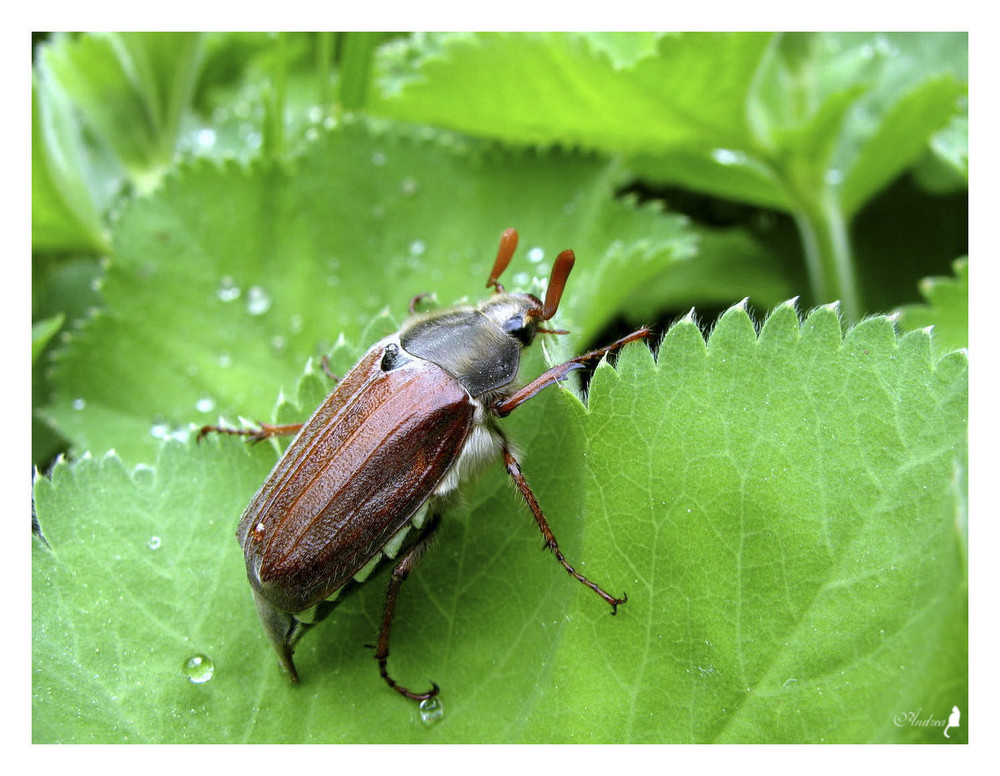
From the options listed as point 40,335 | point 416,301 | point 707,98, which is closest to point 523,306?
point 416,301

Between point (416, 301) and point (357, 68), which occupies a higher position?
point (357, 68)

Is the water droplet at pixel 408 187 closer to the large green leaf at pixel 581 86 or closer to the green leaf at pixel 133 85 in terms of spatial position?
the large green leaf at pixel 581 86

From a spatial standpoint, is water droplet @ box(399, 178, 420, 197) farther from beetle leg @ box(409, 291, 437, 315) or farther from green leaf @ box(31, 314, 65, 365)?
green leaf @ box(31, 314, 65, 365)

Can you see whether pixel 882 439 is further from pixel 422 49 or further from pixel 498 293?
pixel 422 49

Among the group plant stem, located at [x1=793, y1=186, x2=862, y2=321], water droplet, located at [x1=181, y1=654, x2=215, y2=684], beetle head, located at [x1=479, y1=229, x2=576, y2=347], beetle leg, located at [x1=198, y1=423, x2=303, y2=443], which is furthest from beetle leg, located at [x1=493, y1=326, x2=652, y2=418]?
plant stem, located at [x1=793, y1=186, x2=862, y2=321]

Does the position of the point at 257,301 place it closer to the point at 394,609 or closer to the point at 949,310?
the point at 394,609

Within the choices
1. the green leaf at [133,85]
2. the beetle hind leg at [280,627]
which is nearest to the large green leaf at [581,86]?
the green leaf at [133,85]
